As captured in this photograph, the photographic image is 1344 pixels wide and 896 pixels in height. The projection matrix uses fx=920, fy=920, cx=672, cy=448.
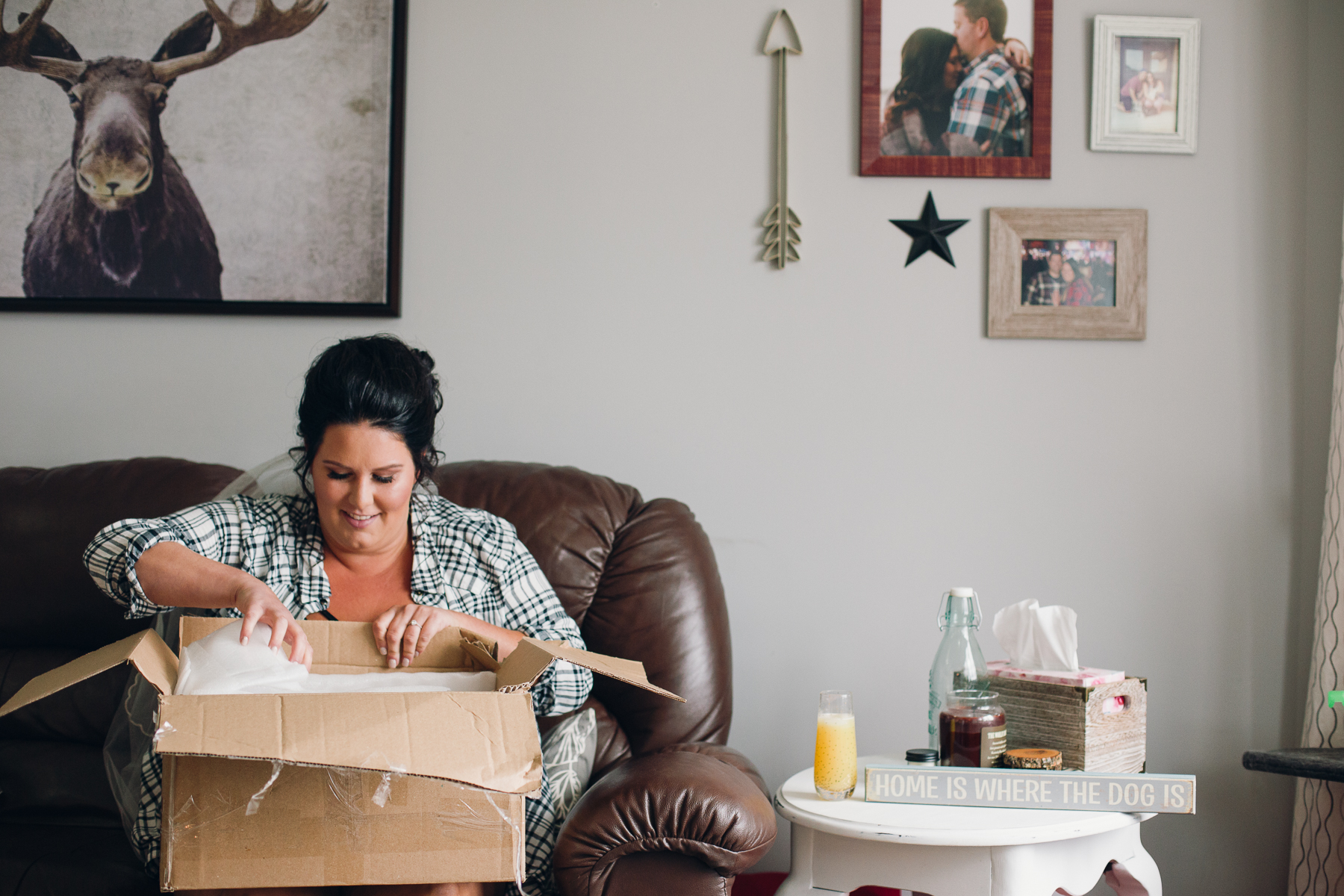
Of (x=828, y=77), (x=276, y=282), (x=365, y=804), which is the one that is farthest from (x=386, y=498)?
(x=828, y=77)

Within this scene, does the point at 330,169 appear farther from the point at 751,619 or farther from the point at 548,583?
the point at 751,619

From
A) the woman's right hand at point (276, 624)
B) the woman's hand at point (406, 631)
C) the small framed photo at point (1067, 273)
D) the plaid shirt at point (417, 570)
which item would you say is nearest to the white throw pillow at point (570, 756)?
the plaid shirt at point (417, 570)

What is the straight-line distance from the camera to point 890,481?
1.97m

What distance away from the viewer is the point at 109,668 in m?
0.92

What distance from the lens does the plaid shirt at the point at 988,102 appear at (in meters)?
1.95

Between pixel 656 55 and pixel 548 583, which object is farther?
pixel 656 55

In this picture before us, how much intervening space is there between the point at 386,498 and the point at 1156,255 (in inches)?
64.9

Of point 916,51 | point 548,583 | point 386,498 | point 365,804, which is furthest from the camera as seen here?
point 916,51

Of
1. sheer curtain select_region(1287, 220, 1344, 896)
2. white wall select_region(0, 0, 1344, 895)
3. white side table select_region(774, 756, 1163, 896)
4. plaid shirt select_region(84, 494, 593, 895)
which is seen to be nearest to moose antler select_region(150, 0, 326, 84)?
white wall select_region(0, 0, 1344, 895)

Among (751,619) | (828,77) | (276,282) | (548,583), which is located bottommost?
(751,619)

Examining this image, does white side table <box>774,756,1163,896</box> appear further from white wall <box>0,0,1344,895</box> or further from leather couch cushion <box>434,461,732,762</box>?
white wall <box>0,0,1344,895</box>

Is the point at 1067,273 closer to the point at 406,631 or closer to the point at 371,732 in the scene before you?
the point at 406,631

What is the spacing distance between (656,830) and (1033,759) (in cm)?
56

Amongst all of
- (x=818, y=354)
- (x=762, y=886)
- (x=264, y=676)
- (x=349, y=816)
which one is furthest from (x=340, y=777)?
(x=818, y=354)
